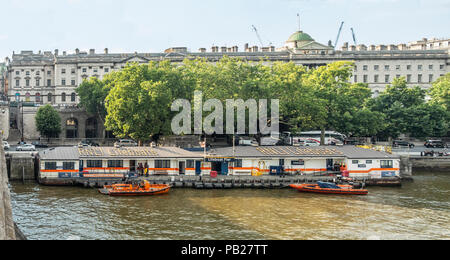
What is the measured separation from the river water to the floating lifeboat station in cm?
355

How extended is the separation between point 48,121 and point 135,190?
2113 inches

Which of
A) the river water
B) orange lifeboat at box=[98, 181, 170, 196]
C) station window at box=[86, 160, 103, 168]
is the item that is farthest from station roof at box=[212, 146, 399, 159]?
station window at box=[86, 160, 103, 168]

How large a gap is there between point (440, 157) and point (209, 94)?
36.7 metres

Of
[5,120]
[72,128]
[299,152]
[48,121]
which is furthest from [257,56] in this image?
[299,152]

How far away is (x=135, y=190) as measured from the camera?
47.0 metres

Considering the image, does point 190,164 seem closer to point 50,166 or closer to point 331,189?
point 50,166

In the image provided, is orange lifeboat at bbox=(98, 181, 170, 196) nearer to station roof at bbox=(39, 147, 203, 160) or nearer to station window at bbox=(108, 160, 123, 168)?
station window at bbox=(108, 160, 123, 168)

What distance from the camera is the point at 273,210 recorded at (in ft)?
137

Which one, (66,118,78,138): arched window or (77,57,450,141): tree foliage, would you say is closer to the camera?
(77,57,450,141): tree foliage

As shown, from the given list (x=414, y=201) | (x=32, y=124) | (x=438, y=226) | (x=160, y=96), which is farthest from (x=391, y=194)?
(x=32, y=124)

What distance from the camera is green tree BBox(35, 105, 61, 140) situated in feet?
305

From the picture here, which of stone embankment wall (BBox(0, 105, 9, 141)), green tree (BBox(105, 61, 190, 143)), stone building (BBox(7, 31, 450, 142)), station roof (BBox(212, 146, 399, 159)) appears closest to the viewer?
station roof (BBox(212, 146, 399, 159))

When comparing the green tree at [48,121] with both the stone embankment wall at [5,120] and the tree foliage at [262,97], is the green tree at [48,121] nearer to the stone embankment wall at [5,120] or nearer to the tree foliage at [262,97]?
the stone embankment wall at [5,120]

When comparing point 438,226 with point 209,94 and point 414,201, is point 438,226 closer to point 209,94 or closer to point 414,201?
point 414,201
